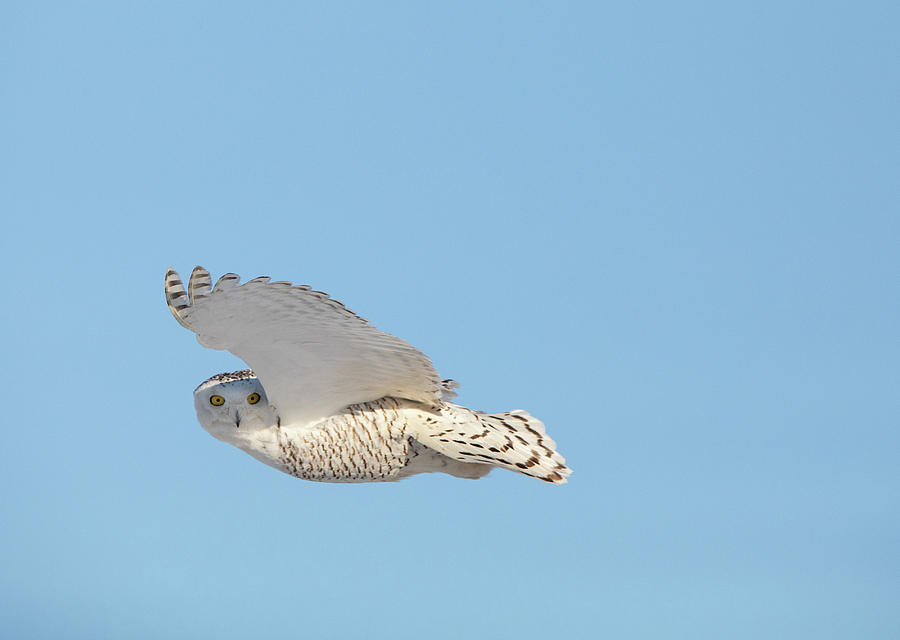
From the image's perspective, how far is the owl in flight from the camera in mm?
5438

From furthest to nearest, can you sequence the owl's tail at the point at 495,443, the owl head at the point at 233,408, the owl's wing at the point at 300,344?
the owl head at the point at 233,408 < the owl's tail at the point at 495,443 < the owl's wing at the point at 300,344

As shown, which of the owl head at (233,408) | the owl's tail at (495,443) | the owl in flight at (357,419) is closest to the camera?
the owl in flight at (357,419)

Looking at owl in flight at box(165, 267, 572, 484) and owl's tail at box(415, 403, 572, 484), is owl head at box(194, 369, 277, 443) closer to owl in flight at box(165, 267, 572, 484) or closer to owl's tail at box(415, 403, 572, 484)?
owl in flight at box(165, 267, 572, 484)

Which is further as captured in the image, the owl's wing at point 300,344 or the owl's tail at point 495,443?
the owl's tail at point 495,443

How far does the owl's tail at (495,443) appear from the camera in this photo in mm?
5559

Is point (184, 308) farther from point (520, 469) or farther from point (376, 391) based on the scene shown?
point (520, 469)

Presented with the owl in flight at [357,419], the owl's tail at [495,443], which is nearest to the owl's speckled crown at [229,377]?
the owl in flight at [357,419]

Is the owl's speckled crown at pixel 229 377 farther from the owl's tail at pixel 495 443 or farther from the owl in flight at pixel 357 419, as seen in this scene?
the owl's tail at pixel 495 443

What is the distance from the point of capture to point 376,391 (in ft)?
18.8

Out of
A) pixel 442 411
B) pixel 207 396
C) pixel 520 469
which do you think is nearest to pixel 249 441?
pixel 207 396

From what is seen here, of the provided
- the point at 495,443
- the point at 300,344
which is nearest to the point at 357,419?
the point at 300,344

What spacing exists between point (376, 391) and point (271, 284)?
1.23 m

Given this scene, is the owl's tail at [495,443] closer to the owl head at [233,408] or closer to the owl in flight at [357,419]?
the owl in flight at [357,419]

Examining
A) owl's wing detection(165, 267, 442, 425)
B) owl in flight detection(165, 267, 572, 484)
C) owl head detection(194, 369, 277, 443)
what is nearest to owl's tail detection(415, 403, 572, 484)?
owl in flight detection(165, 267, 572, 484)
